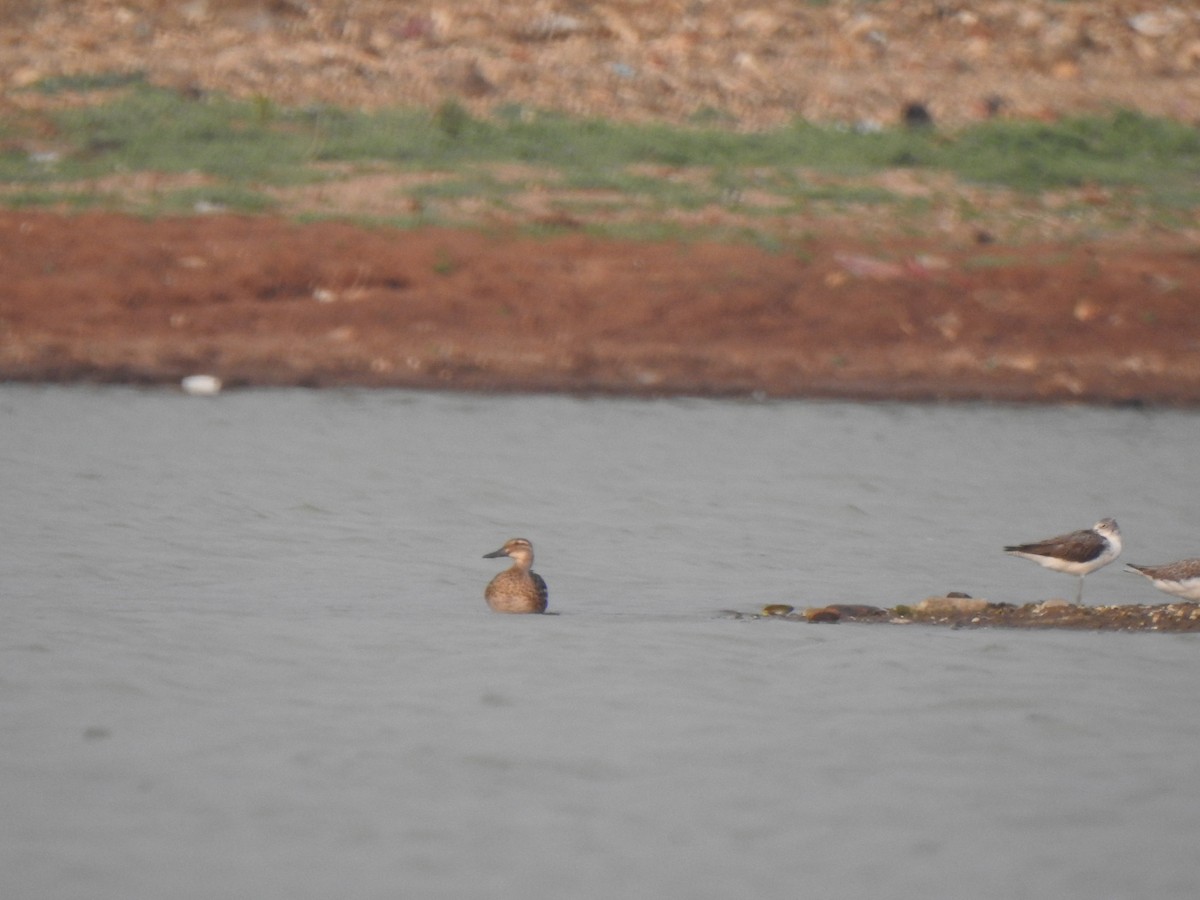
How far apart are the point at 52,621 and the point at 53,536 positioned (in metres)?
1.88

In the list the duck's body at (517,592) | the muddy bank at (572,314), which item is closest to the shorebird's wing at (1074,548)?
the duck's body at (517,592)

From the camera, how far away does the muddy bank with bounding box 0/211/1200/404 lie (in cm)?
1595

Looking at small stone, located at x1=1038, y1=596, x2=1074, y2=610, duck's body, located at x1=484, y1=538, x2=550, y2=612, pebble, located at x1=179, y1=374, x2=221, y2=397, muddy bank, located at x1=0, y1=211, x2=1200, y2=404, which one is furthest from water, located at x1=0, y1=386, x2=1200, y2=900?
muddy bank, located at x1=0, y1=211, x2=1200, y2=404

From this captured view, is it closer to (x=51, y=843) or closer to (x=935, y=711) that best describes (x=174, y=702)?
(x=51, y=843)

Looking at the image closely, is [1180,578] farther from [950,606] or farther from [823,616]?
[823,616]

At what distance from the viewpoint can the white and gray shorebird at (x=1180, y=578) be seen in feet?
29.9

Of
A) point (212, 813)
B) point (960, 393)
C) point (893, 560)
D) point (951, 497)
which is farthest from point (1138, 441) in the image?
point (212, 813)

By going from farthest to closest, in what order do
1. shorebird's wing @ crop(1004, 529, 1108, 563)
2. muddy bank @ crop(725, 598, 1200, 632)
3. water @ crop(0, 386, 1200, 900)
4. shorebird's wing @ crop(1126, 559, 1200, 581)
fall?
1. shorebird's wing @ crop(1004, 529, 1108, 563)
2. muddy bank @ crop(725, 598, 1200, 632)
3. shorebird's wing @ crop(1126, 559, 1200, 581)
4. water @ crop(0, 386, 1200, 900)

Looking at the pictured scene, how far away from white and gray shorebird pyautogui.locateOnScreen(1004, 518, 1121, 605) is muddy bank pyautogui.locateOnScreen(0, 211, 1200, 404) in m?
6.32

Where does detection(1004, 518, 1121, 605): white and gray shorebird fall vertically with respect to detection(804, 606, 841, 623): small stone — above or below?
above

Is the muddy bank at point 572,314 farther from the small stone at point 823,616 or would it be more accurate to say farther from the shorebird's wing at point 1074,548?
the small stone at point 823,616

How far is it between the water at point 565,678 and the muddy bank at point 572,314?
1784mm

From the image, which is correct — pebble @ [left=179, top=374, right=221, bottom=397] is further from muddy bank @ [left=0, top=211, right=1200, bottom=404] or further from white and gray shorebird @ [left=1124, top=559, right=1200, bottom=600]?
white and gray shorebird @ [left=1124, top=559, right=1200, bottom=600]

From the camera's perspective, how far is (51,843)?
629 cm
